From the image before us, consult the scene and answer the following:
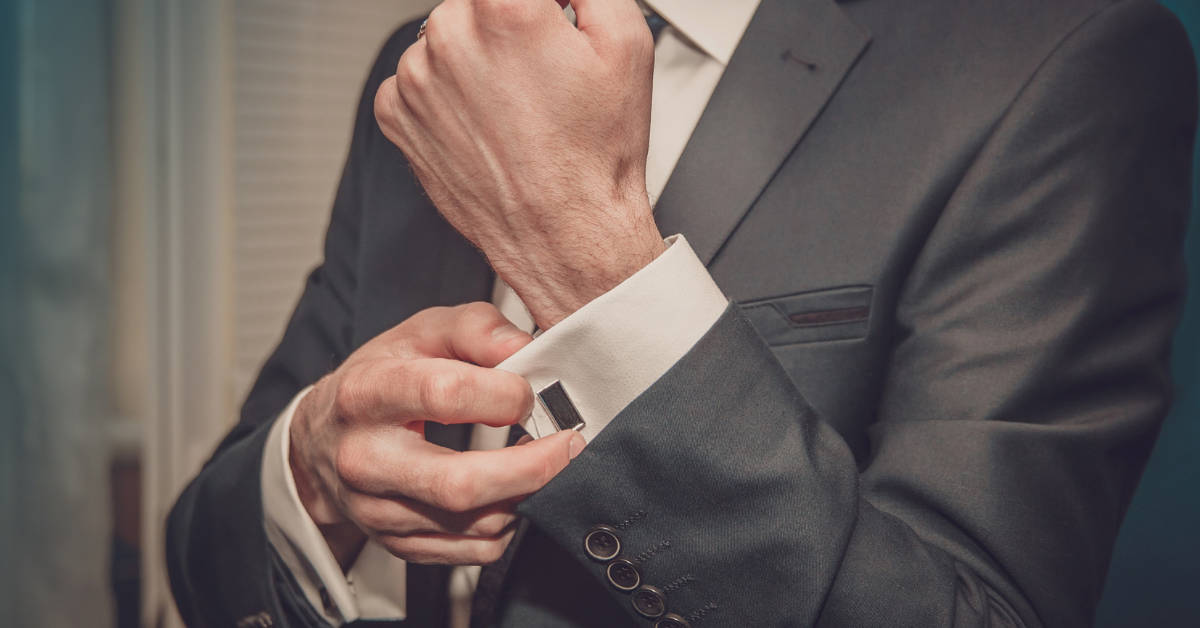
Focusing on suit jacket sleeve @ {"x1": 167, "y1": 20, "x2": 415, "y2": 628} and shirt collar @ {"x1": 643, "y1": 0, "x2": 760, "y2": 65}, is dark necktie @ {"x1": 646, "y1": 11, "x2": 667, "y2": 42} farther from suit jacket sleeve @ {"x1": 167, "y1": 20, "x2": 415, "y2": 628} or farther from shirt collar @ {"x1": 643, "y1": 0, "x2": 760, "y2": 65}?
suit jacket sleeve @ {"x1": 167, "y1": 20, "x2": 415, "y2": 628}

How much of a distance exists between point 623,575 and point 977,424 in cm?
33

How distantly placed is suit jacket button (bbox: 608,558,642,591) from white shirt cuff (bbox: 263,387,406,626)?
356mm

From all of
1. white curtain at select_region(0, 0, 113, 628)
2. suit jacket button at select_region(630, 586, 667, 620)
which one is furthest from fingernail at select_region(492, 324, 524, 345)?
white curtain at select_region(0, 0, 113, 628)

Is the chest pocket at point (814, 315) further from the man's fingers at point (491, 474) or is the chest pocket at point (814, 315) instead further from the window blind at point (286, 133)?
the window blind at point (286, 133)

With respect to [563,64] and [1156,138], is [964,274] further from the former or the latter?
[563,64]

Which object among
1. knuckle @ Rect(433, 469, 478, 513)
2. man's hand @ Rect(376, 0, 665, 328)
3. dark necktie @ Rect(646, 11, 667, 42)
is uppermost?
dark necktie @ Rect(646, 11, 667, 42)

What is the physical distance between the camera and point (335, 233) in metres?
1.04

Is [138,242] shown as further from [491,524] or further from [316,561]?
[491,524]

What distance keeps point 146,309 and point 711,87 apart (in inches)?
67.4

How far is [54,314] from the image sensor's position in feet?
4.90

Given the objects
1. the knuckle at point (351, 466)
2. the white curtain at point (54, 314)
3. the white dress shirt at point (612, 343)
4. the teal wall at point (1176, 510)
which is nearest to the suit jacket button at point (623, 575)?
the white dress shirt at point (612, 343)

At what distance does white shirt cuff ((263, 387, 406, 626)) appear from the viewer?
0.74m

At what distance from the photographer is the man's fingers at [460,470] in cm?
A: 50

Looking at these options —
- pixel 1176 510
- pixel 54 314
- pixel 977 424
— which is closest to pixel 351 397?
pixel 977 424
